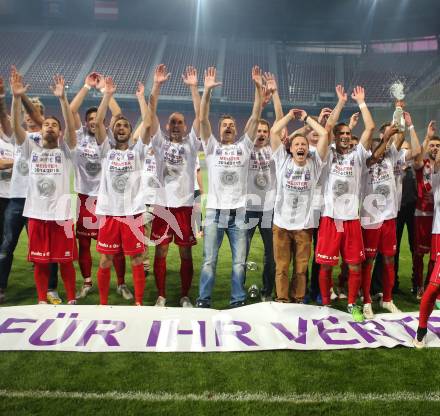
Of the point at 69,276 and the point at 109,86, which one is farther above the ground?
the point at 109,86

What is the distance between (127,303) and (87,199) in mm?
1250

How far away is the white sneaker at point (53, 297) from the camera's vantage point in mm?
4781

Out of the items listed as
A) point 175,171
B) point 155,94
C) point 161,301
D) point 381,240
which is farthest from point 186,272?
point 381,240

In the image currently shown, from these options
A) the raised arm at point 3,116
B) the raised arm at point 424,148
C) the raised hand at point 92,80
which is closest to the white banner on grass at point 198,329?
the raised arm at point 424,148

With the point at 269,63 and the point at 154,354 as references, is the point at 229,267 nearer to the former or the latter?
the point at 154,354

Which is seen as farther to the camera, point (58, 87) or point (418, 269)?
point (418, 269)

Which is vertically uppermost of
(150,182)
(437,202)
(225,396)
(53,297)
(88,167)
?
(88,167)

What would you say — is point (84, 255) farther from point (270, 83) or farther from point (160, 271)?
point (270, 83)

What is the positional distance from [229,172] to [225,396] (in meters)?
2.34

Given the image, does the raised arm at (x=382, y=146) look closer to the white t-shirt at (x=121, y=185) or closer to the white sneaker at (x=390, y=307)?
the white sneaker at (x=390, y=307)

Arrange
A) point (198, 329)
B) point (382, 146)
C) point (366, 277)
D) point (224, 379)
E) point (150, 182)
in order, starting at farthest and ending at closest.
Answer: point (150, 182) < point (366, 277) < point (382, 146) < point (198, 329) < point (224, 379)

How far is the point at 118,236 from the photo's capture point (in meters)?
4.53

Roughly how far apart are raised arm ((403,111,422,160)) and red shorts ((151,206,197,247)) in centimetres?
267

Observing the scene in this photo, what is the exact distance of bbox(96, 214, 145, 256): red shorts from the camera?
14.8 ft
